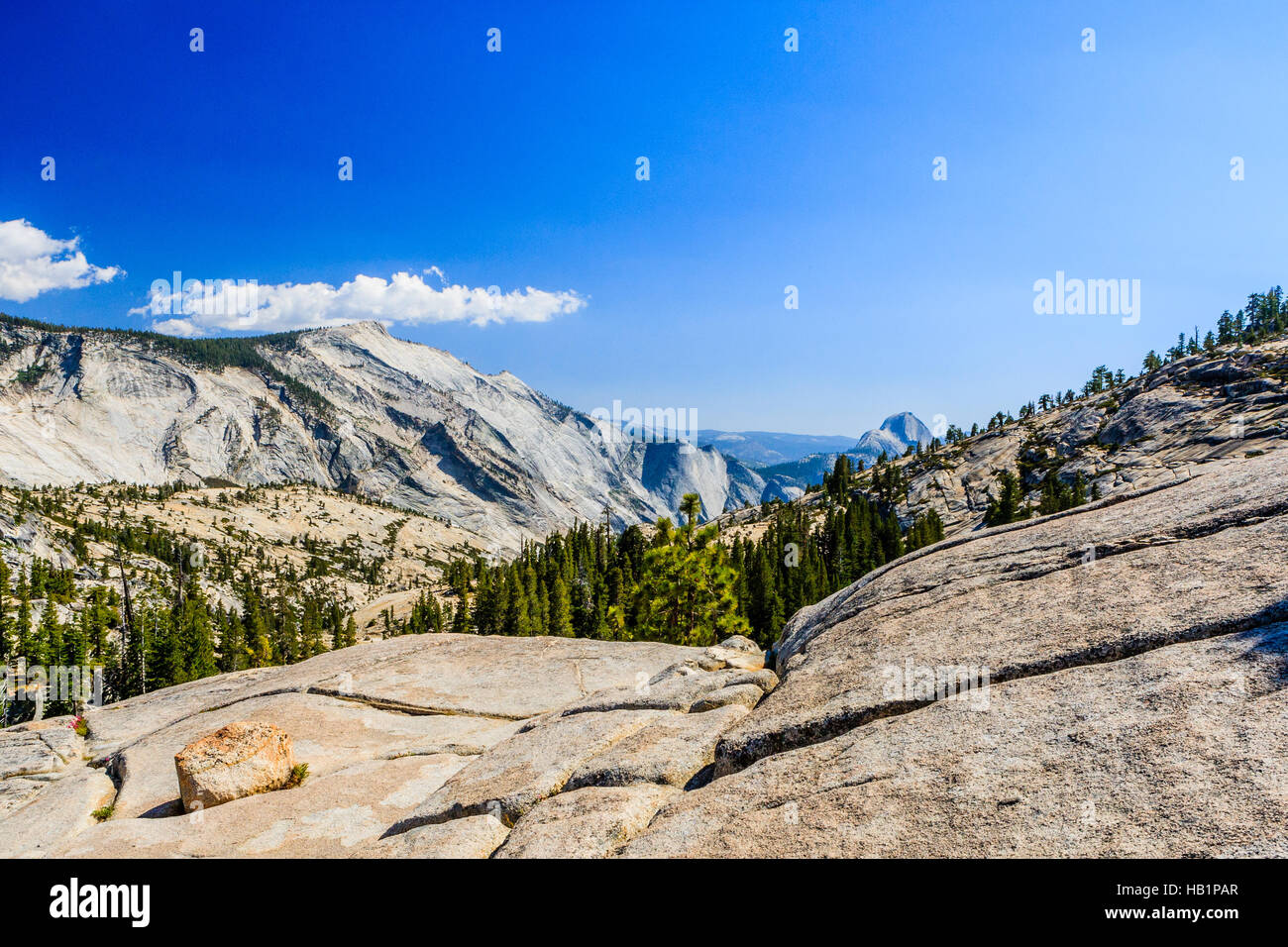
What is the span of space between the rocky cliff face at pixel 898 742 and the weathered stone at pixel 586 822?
4 centimetres

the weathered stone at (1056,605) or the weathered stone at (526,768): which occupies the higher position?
the weathered stone at (1056,605)

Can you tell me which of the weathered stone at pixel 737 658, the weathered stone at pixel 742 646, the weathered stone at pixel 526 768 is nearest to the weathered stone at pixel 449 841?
the weathered stone at pixel 526 768

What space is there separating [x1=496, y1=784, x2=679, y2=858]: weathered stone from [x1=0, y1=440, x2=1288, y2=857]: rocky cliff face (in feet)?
Result: 0.15

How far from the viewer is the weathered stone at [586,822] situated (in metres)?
8.11

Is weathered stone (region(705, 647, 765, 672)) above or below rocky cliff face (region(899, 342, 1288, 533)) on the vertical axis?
below

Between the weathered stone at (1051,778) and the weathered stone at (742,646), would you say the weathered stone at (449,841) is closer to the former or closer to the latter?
the weathered stone at (1051,778)

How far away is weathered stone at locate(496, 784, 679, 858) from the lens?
811 centimetres

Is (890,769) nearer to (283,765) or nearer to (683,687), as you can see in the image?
(683,687)

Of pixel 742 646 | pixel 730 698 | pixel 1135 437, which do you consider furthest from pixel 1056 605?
pixel 1135 437

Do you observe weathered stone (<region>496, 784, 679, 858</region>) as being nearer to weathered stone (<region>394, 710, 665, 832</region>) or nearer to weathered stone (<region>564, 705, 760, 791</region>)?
weathered stone (<region>564, 705, 760, 791</region>)

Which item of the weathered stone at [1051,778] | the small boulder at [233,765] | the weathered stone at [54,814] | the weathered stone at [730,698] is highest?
the weathered stone at [1051,778]

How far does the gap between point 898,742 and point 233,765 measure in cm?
1349

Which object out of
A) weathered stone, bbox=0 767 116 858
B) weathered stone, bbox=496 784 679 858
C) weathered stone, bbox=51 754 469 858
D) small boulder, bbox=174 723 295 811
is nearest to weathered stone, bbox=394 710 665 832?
weathered stone, bbox=496 784 679 858
